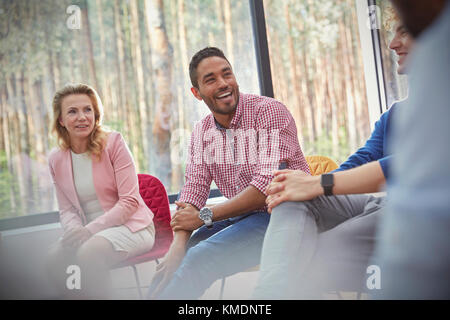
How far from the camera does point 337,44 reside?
3.11 m

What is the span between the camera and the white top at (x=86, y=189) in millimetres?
1804

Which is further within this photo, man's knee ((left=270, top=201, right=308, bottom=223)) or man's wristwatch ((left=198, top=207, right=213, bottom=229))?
man's wristwatch ((left=198, top=207, right=213, bottom=229))

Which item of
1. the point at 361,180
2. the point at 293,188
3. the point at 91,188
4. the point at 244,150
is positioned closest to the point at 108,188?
the point at 91,188

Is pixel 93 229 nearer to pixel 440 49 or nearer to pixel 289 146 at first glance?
pixel 289 146

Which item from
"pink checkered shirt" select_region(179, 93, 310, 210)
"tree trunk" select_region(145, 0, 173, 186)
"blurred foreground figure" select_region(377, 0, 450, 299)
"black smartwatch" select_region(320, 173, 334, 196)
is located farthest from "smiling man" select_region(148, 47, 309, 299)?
"tree trunk" select_region(145, 0, 173, 186)

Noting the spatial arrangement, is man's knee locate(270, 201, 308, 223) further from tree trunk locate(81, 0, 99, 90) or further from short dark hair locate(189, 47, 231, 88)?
tree trunk locate(81, 0, 99, 90)

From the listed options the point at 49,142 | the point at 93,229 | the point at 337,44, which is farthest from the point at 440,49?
the point at 337,44

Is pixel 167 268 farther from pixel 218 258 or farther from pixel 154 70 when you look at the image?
pixel 154 70

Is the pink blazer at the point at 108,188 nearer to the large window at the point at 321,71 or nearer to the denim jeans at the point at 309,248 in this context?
the denim jeans at the point at 309,248

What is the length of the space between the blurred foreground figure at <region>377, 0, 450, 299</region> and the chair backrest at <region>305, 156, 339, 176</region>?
159 centimetres

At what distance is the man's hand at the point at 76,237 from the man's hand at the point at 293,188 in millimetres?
849

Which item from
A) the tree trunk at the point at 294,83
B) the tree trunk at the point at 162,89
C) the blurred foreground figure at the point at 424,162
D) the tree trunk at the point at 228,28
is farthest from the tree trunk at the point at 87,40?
the blurred foreground figure at the point at 424,162

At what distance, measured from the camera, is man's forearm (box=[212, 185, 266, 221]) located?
1595 millimetres

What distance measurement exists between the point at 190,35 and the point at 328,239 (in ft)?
6.99
